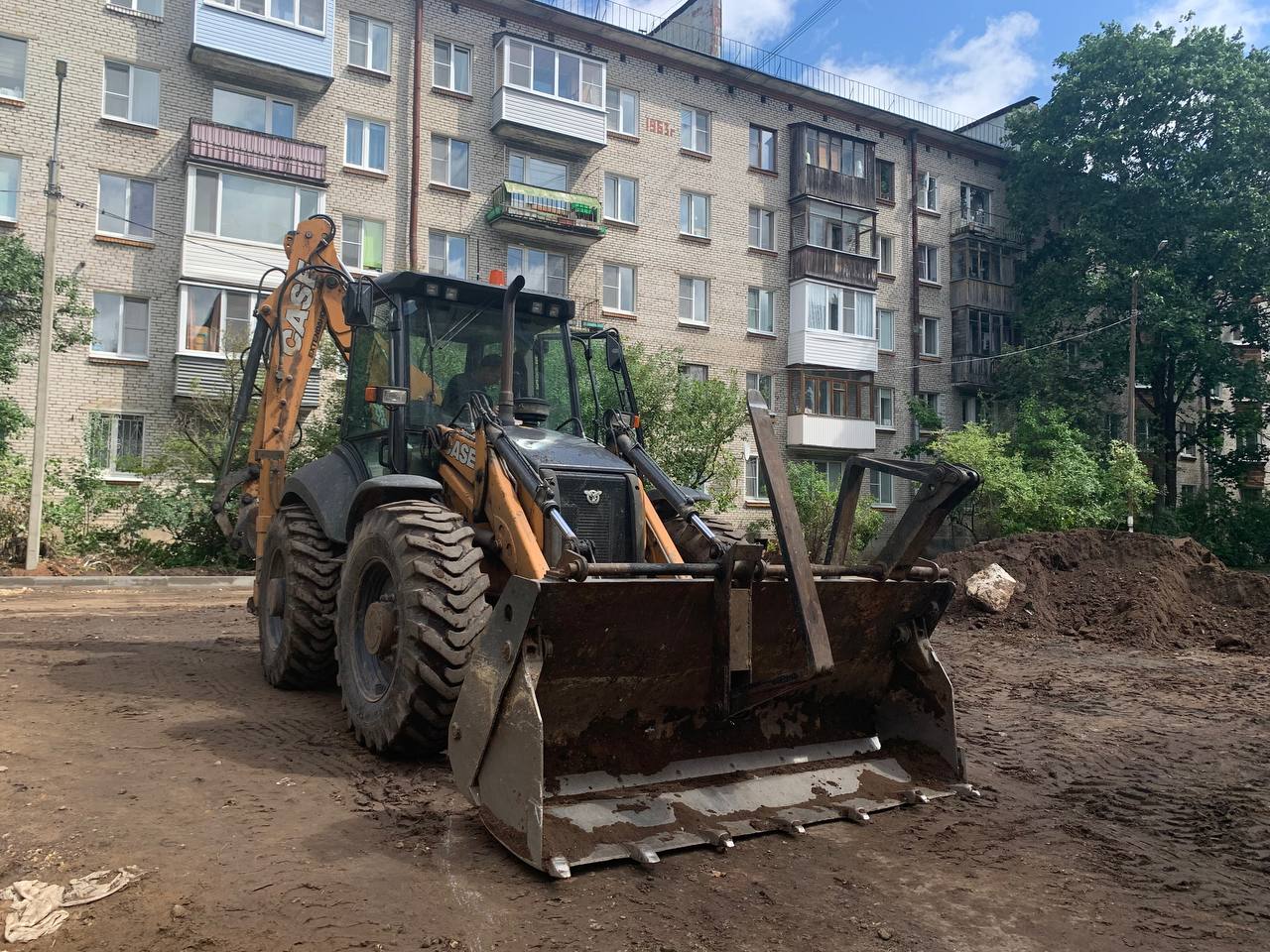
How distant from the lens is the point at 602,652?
4422 mm

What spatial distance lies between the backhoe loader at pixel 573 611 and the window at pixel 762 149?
2630cm

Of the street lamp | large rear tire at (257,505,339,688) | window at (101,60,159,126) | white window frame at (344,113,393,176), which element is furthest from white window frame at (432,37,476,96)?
large rear tire at (257,505,339,688)

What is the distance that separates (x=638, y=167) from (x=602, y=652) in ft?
87.8

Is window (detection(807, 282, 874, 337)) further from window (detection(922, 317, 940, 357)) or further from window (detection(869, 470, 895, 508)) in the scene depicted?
window (detection(869, 470, 895, 508))

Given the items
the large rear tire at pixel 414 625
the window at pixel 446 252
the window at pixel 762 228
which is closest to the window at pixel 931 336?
the window at pixel 762 228

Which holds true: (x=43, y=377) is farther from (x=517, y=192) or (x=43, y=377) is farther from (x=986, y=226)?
(x=986, y=226)

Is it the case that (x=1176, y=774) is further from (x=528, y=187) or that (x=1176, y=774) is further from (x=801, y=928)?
(x=528, y=187)

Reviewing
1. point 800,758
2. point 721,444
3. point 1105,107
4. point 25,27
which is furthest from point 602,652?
point 1105,107

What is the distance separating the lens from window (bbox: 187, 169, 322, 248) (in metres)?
22.5

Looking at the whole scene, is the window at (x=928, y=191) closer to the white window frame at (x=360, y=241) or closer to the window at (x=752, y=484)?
the window at (x=752, y=484)

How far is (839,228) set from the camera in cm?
3272

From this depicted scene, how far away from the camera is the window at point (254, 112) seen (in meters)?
23.6

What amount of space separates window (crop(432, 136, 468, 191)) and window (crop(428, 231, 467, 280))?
1390 mm

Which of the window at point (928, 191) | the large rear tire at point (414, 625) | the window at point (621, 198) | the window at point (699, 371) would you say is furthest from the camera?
the window at point (928, 191)
